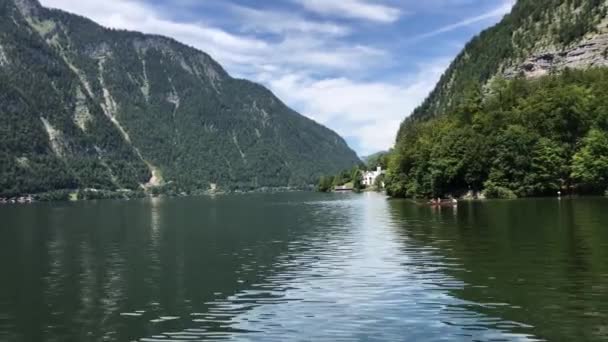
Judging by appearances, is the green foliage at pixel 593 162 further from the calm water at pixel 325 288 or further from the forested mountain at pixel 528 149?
Answer: the calm water at pixel 325 288

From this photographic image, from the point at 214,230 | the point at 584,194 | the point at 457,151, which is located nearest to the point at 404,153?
the point at 457,151

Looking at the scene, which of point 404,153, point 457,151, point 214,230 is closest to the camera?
point 214,230

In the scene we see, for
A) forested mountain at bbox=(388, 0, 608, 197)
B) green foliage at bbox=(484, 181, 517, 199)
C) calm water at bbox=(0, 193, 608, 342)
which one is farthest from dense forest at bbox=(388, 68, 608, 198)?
calm water at bbox=(0, 193, 608, 342)

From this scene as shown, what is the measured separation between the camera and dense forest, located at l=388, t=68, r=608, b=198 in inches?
5266

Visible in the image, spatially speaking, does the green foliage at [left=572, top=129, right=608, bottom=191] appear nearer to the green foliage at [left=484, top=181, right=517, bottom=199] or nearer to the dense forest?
the dense forest

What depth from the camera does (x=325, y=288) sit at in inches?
1415

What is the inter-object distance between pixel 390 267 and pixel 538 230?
26.4m

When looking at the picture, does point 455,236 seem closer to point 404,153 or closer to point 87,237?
point 87,237

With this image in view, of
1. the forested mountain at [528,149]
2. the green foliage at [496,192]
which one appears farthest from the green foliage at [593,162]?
the green foliage at [496,192]

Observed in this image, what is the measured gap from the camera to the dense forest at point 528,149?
134 meters

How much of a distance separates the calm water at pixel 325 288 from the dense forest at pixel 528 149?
68.7m

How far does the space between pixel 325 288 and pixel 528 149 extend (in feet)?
368

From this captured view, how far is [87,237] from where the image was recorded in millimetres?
82812

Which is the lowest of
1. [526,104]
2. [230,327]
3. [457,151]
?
[230,327]
